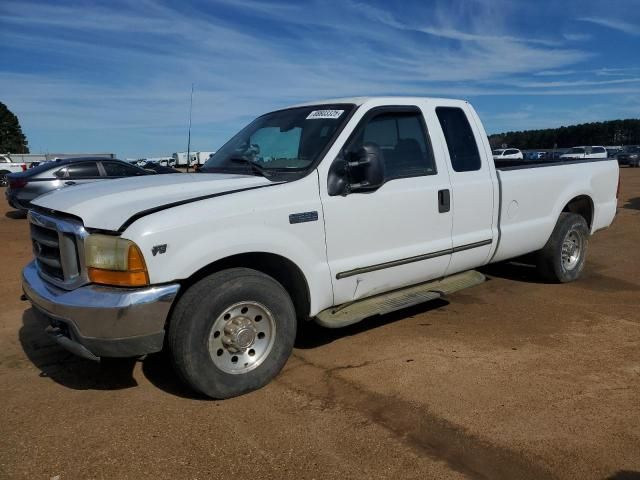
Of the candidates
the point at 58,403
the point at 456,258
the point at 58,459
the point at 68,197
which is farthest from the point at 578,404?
the point at 68,197

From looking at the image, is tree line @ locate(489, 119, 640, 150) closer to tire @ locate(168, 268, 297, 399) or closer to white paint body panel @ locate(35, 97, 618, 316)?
white paint body panel @ locate(35, 97, 618, 316)

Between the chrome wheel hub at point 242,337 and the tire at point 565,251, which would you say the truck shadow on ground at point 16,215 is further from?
the tire at point 565,251

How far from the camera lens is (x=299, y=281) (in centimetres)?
392

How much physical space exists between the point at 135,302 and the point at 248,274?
2.46 feet

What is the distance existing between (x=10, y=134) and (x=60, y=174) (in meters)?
104

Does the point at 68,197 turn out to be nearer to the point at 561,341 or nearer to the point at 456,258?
the point at 456,258

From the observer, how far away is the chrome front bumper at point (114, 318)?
3.13 m

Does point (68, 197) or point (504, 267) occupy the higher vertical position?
point (68, 197)

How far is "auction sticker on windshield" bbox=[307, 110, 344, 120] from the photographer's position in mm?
4355

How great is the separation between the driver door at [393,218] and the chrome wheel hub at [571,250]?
7.33ft

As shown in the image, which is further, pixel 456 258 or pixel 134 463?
pixel 456 258

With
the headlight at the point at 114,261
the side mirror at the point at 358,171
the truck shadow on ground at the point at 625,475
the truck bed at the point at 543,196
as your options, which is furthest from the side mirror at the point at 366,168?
the truck shadow on ground at the point at 625,475

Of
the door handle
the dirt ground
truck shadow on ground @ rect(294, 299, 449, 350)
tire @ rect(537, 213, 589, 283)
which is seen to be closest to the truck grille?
the dirt ground

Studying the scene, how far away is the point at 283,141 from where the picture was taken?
4.51m
